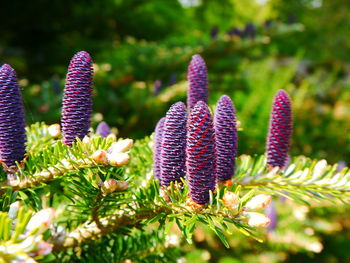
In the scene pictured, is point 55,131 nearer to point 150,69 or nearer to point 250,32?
point 150,69

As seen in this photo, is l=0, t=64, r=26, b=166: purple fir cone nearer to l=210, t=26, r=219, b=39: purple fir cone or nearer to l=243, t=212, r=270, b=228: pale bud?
l=243, t=212, r=270, b=228: pale bud

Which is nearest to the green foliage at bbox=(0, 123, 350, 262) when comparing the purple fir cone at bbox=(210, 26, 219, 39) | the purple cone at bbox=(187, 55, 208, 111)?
the purple cone at bbox=(187, 55, 208, 111)

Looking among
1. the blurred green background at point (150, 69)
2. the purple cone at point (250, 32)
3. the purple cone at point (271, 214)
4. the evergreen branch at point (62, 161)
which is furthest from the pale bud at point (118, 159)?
the purple cone at point (250, 32)

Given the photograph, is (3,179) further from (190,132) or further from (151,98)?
(151,98)

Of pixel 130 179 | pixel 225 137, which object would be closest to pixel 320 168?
pixel 225 137

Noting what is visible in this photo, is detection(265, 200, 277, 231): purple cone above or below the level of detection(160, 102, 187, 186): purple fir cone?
below

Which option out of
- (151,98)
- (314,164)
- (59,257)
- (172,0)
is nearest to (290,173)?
(314,164)

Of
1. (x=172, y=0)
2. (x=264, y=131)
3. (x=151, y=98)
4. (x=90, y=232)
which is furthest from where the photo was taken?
(x=172, y=0)
